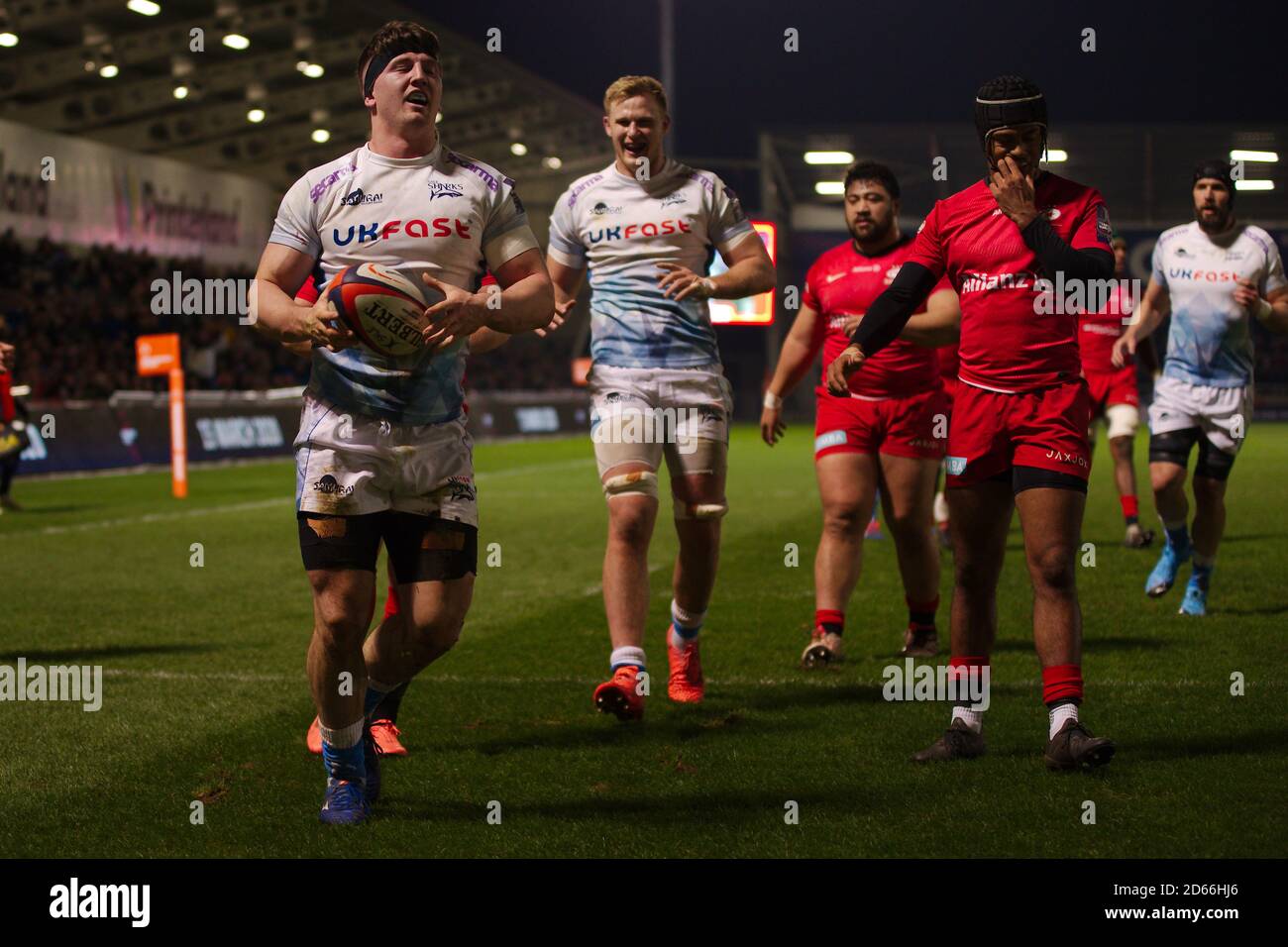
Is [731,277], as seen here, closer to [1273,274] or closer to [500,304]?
[500,304]

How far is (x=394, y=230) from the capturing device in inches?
194

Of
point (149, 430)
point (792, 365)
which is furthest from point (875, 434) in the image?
point (149, 430)

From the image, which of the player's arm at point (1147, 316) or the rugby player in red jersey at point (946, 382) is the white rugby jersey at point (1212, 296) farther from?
the rugby player in red jersey at point (946, 382)

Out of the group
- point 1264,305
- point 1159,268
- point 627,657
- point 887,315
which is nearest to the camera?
point 887,315

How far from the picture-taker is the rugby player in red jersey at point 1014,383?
544 cm

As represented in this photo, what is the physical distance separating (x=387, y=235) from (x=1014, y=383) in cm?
220

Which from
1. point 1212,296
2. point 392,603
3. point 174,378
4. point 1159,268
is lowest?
point 392,603

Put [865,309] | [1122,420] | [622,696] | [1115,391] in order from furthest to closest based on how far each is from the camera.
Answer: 1. [1115,391]
2. [1122,420]
3. [865,309]
4. [622,696]

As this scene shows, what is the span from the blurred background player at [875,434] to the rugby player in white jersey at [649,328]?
1083mm

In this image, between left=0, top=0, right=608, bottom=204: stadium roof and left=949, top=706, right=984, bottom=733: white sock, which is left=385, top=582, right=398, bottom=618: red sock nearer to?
left=949, top=706, right=984, bottom=733: white sock

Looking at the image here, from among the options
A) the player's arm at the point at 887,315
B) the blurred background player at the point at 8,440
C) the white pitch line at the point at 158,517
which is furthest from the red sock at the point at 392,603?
the blurred background player at the point at 8,440

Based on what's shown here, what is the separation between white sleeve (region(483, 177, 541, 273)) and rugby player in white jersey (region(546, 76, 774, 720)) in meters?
1.55

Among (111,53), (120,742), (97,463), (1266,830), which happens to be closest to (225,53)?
(111,53)

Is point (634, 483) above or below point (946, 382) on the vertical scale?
below
